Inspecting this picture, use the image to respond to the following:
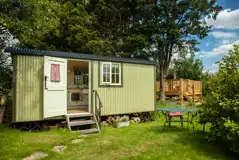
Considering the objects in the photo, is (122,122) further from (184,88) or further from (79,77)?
(184,88)

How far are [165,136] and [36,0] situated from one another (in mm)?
5324

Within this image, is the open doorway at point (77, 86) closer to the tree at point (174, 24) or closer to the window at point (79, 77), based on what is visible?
the window at point (79, 77)

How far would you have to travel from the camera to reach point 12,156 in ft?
12.4

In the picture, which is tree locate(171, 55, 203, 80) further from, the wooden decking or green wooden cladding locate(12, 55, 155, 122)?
green wooden cladding locate(12, 55, 155, 122)

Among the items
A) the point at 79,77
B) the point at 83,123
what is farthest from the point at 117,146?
the point at 79,77

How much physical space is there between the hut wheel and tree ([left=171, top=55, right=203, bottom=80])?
16807mm

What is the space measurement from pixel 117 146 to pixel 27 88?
3292mm

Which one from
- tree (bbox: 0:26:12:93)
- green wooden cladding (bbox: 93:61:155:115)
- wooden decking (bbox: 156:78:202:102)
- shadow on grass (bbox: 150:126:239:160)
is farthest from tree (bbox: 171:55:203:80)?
tree (bbox: 0:26:12:93)

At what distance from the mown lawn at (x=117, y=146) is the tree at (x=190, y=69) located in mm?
15156

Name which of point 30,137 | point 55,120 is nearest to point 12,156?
point 30,137

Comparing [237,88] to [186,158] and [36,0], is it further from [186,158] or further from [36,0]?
[36,0]

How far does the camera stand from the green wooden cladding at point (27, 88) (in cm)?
541

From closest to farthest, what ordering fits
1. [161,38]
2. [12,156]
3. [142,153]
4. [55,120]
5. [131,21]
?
Answer: 1. [12,156]
2. [142,153]
3. [55,120]
4. [161,38]
5. [131,21]

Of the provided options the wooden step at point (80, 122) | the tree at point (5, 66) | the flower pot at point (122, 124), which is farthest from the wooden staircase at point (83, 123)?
the tree at point (5, 66)
